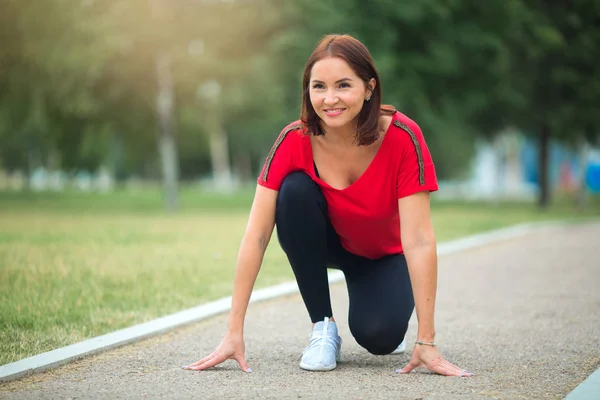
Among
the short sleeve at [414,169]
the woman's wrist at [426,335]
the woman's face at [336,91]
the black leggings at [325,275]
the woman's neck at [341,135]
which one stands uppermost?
the woman's face at [336,91]

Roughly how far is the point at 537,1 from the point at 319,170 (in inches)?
824

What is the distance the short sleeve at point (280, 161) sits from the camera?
399 cm

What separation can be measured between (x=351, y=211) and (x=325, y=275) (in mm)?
369

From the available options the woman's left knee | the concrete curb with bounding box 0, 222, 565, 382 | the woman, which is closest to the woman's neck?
the woman

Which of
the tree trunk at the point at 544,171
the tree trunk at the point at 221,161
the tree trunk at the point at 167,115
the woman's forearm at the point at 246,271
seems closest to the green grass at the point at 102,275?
the woman's forearm at the point at 246,271

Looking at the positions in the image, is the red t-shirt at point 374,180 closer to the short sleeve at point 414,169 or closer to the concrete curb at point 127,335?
the short sleeve at point 414,169

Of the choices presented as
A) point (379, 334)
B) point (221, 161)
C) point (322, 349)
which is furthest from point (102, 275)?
point (221, 161)

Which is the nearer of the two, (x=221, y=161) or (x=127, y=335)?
(x=127, y=335)

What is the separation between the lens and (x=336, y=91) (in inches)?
149

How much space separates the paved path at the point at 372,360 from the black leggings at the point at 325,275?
0.20 m

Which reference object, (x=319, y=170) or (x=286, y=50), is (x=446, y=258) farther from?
(x=286, y=50)

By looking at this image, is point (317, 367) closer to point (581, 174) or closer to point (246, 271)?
point (246, 271)

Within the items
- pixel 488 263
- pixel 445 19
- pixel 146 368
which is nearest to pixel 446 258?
pixel 488 263

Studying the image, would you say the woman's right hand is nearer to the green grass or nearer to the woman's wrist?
the woman's wrist
